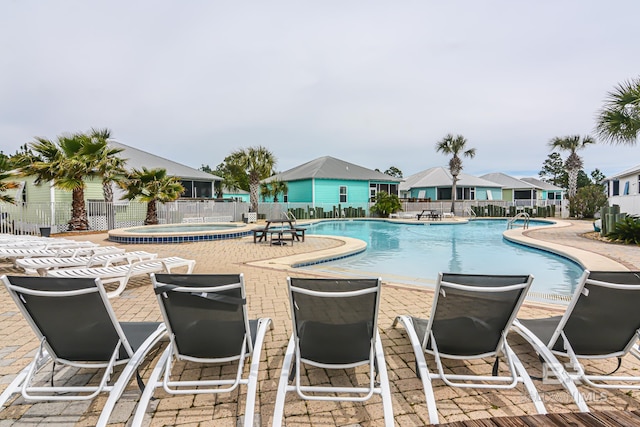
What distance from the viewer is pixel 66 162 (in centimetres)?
1390

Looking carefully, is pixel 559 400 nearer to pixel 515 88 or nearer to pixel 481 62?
pixel 481 62

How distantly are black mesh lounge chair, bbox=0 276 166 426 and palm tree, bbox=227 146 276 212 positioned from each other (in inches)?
878

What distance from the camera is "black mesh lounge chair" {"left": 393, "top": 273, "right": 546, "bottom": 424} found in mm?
2301

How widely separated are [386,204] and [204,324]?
25.4 meters

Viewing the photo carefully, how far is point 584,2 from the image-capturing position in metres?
9.23

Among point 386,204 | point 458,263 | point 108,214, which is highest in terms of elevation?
point 386,204

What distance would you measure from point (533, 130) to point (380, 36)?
20210 mm

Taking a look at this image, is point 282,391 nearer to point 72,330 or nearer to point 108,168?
point 72,330

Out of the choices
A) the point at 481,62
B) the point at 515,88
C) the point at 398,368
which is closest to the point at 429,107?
the point at 515,88

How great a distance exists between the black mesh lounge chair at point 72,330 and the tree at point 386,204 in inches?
1001

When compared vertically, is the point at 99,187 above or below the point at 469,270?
above

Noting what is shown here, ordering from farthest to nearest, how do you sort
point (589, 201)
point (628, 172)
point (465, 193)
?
point (465, 193) → point (589, 201) → point (628, 172)

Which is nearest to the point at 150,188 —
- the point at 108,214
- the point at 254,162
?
the point at 108,214

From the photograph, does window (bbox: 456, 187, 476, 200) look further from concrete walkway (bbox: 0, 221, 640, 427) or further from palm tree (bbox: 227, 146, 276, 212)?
concrete walkway (bbox: 0, 221, 640, 427)
